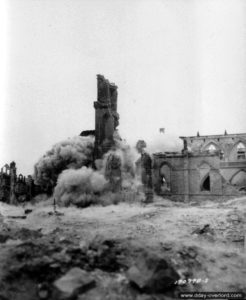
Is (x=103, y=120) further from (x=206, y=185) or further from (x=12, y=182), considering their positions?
(x=206, y=185)

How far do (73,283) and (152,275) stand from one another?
7.60 feet

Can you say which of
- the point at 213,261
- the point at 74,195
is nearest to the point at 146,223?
the point at 213,261

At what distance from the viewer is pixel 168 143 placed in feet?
150

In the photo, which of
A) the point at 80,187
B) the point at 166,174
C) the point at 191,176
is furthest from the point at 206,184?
the point at 80,187

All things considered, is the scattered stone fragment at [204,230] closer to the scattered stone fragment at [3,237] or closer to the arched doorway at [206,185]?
the scattered stone fragment at [3,237]

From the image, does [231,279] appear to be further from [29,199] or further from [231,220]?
[29,199]

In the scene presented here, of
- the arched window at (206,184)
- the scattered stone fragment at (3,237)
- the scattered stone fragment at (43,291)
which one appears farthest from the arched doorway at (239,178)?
the scattered stone fragment at (43,291)

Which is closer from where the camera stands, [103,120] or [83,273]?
[83,273]

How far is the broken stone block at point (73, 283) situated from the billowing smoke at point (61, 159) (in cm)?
2340

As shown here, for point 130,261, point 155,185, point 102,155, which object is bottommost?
point 130,261

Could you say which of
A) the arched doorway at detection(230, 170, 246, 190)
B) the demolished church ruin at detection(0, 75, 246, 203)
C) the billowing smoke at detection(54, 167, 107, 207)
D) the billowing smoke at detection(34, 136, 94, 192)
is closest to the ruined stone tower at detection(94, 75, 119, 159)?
the demolished church ruin at detection(0, 75, 246, 203)

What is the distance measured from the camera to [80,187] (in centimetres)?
2822

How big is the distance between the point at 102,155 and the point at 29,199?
9502 millimetres

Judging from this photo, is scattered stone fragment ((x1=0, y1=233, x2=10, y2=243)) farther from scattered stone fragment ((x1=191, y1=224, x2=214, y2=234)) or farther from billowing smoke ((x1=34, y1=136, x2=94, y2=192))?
billowing smoke ((x1=34, y1=136, x2=94, y2=192))
